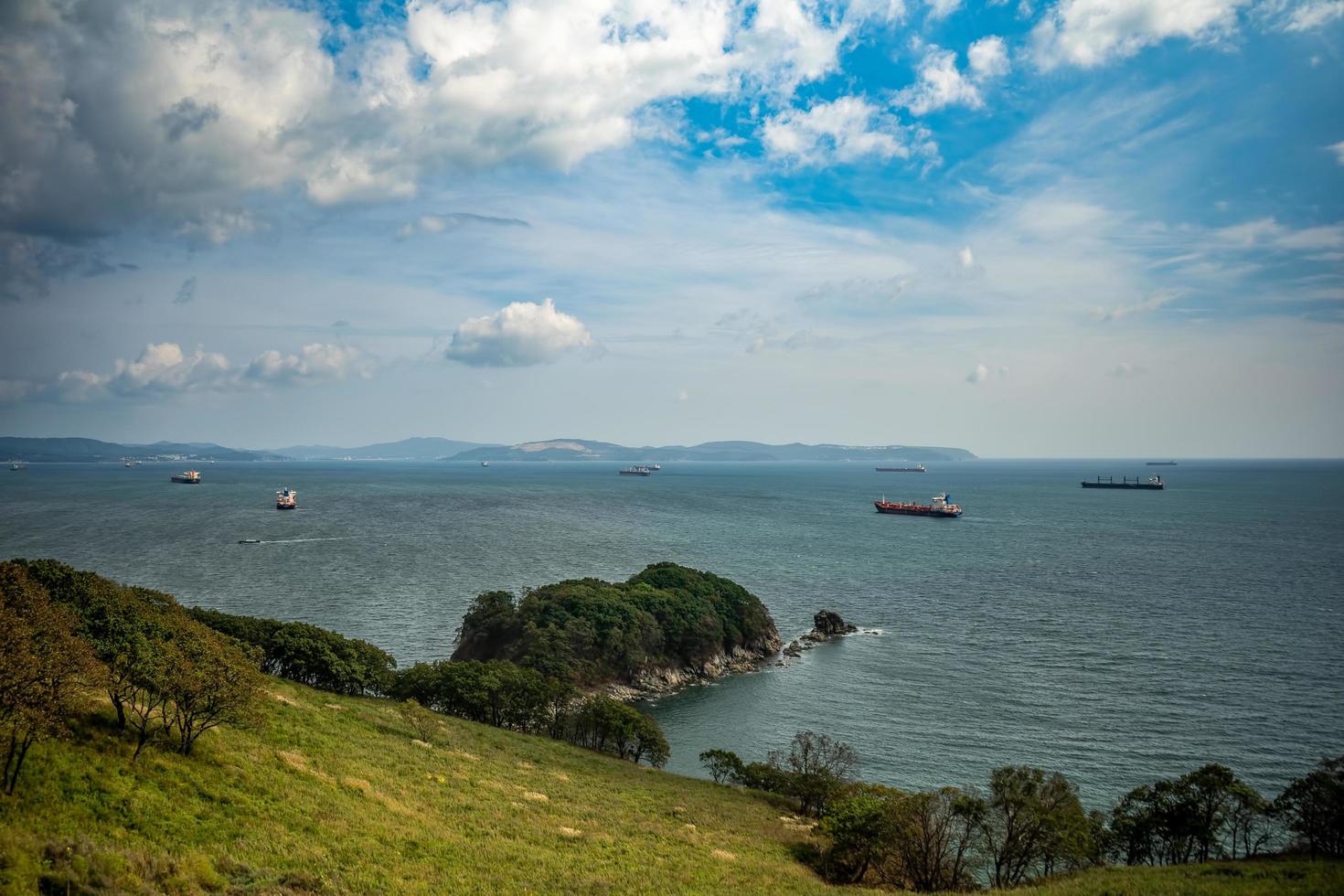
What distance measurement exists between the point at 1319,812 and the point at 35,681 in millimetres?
57168

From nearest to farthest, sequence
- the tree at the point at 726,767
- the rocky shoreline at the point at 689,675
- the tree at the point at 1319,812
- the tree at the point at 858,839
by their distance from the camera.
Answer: the tree at the point at 1319,812
the tree at the point at 858,839
the tree at the point at 726,767
the rocky shoreline at the point at 689,675

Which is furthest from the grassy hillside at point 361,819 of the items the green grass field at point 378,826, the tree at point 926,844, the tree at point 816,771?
the tree at point 926,844

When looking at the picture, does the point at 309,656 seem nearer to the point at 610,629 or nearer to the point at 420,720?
the point at 420,720

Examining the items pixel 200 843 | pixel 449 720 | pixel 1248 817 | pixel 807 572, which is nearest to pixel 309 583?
pixel 449 720

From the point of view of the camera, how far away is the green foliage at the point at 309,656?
5775 centimetres

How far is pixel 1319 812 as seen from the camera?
3584 cm

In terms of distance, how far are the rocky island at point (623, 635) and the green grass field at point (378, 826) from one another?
2337cm

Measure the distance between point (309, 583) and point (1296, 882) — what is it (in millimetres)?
115181

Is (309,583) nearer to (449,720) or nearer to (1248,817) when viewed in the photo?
(449,720)

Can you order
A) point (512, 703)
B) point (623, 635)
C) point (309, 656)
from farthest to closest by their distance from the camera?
1. point (623, 635)
2. point (512, 703)
3. point (309, 656)

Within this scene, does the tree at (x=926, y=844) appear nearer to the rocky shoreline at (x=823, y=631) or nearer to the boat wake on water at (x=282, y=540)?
the rocky shoreline at (x=823, y=631)

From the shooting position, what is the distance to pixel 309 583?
108 meters

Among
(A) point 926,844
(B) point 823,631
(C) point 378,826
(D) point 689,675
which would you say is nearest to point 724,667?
(D) point 689,675

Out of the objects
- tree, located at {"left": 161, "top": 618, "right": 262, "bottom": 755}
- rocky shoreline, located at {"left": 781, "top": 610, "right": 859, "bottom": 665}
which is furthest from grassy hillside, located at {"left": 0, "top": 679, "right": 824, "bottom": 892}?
rocky shoreline, located at {"left": 781, "top": 610, "right": 859, "bottom": 665}
